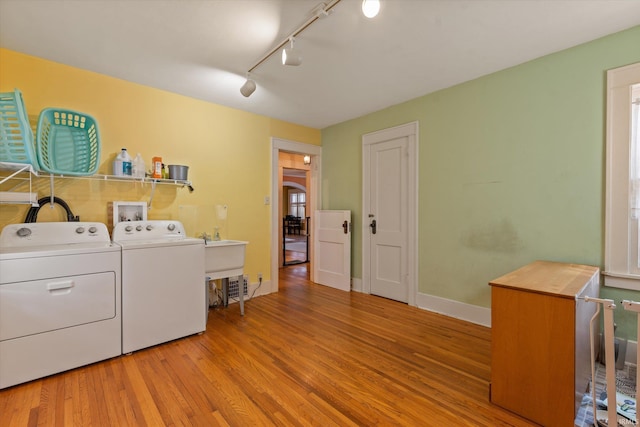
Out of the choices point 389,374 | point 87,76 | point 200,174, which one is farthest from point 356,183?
point 87,76

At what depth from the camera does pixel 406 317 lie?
120 inches

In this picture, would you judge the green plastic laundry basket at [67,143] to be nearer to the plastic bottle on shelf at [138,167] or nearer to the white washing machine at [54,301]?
the plastic bottle on shelf at [138,167]

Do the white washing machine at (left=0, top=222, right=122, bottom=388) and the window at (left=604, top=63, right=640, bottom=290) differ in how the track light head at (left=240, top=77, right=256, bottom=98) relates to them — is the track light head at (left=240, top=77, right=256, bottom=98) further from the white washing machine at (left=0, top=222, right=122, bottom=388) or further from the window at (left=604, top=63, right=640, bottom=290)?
the window at (left=604, top=63, right=640, bottom=290)

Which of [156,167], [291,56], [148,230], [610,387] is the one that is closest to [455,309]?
[610,387]

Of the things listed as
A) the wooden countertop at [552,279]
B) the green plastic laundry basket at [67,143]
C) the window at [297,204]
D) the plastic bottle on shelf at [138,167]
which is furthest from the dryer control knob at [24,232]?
the window at [297,204]

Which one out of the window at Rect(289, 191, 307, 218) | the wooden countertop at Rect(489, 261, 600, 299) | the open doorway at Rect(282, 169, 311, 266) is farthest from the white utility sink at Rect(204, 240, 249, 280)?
the window at Rect(289, 191, 307, 218)

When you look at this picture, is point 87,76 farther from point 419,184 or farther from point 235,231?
point 419,184

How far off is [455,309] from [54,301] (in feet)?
11.4

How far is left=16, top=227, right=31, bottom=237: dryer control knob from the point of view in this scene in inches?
84.7

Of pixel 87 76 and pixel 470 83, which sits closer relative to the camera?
pixel 87 76

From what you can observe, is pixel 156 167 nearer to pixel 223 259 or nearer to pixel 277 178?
pixel 223 259

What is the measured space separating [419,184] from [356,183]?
3.33 feet

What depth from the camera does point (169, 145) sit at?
3107 millimetres

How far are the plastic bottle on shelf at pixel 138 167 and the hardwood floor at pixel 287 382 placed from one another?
1.63 m
